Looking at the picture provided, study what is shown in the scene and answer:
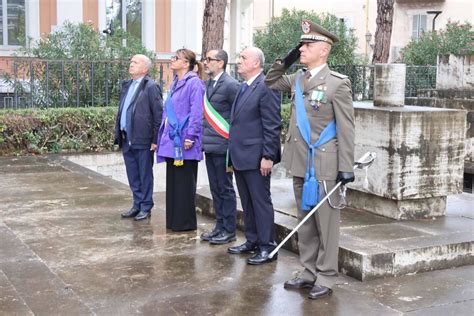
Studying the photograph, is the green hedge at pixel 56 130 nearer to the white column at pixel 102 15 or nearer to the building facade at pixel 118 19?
the building facade at pixel 118 19

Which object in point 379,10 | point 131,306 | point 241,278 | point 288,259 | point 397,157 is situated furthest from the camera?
point 379,10

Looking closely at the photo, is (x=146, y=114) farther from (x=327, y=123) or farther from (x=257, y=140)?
(x=327, y=123)

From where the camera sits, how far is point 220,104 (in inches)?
270

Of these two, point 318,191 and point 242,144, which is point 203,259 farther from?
point 318,191

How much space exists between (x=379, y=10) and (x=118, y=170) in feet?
28.3

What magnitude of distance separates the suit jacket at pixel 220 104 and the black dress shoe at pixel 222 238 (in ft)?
2.74

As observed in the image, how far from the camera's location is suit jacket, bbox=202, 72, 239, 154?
22.4ft

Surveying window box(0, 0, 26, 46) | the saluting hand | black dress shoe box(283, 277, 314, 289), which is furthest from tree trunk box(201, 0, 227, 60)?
black dress shoe box(283, 277, 314, 289)

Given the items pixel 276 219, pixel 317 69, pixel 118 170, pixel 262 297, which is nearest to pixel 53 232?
pixel 276 219

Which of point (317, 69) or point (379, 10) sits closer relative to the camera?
point (317, 69)

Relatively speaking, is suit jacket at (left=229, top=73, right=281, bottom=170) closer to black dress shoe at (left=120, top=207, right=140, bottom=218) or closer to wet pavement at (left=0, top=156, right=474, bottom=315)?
wet pavement at (left=0, top=156, right=474, bottom=315)

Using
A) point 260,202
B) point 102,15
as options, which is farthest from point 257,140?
point 102,15

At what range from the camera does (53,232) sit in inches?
293

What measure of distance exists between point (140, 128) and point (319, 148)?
2942 millimetres
